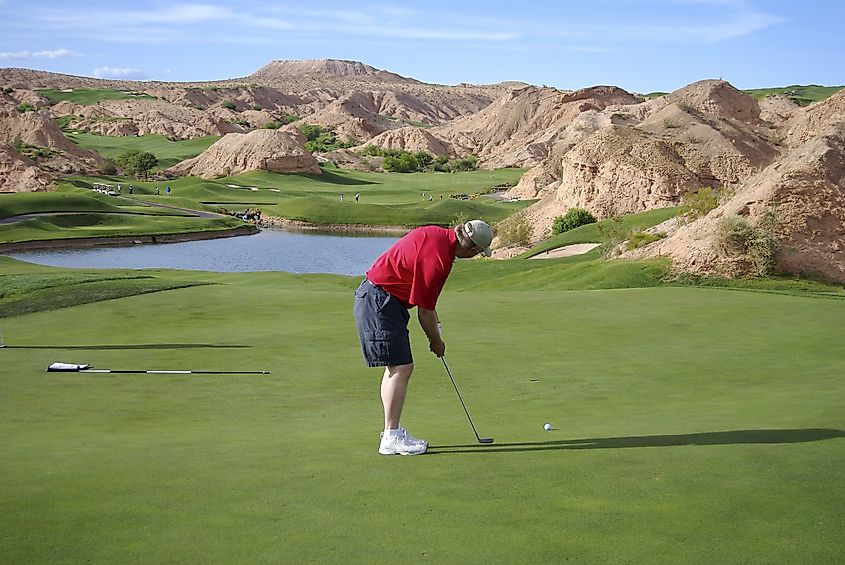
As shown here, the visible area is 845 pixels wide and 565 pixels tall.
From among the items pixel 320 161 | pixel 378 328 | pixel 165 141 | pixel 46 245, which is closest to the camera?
pixel 378 328

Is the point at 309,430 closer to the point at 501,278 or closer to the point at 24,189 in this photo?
the point at 501,278

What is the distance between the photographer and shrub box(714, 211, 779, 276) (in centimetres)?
2800

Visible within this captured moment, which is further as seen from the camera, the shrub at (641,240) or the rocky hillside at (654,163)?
the rocky hillside at (654,163)

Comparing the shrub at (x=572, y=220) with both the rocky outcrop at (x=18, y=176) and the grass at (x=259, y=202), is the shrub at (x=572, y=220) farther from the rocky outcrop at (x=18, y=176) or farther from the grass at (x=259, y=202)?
the rocky outcrop at (x=18, y=176)

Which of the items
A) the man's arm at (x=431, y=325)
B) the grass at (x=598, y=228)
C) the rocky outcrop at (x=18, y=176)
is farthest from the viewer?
the rocky outcrop at (x=18, y=176)

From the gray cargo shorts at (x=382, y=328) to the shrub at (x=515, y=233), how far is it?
5250 cm

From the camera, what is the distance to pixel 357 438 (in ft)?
29.7

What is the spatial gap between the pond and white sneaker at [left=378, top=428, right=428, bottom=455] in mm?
45689

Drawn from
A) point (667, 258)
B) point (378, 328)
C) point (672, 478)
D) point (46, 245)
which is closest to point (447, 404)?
point (378, 328)

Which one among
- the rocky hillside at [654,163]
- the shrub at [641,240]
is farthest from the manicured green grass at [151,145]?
the shrub at [641,240]

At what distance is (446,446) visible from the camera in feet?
28.0

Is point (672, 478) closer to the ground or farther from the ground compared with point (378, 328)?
closer to the ground

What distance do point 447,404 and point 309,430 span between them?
6.66 feet

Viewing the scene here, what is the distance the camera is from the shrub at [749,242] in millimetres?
28000
